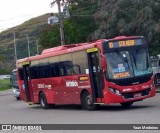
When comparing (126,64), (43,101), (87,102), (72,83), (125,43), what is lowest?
(43,101)

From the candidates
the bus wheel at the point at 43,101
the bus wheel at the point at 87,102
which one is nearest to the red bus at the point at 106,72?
the bus wheel at the point at 87,102

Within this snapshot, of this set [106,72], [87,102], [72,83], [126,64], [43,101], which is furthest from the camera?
[43,101]

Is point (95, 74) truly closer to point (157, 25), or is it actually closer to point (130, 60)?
point (130, 60)

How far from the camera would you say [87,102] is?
924 inches

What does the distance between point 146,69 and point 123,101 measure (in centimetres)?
178

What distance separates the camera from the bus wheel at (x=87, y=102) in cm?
2309

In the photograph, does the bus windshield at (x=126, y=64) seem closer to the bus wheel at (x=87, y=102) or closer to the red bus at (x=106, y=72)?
the red bus at (x=106, y=72)

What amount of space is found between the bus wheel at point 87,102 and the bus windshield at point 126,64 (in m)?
1.91

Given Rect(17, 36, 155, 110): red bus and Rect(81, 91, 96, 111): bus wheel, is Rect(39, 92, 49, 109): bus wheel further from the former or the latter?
Rect(81, 91, 96, 111): bus wheel

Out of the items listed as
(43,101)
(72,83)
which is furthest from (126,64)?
(43,101)

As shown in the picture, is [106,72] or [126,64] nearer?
[106,72]

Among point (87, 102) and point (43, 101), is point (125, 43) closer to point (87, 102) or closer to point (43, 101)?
point (87, 102)

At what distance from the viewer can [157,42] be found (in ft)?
123

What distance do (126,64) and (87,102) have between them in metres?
2.75
